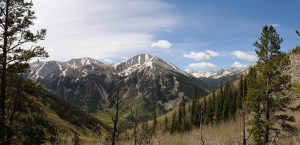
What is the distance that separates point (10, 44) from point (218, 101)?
135 m

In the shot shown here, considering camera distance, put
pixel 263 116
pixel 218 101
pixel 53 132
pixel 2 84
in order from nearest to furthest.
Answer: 1. pixel 2 84
2. pixel 263 116
3. pixel 218 101
4. pixel 53 132

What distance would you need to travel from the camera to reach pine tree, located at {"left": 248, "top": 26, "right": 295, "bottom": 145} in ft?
133

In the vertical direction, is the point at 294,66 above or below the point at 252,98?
above

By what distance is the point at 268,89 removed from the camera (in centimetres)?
4097

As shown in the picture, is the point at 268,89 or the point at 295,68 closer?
the point at 268,89

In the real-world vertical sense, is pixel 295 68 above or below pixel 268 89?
above

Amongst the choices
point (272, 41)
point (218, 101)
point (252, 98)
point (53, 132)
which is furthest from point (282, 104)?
point (53, 132)

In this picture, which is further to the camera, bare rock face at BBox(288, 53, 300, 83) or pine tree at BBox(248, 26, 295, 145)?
bare rock face at BBox(288, 53, 300, 83)

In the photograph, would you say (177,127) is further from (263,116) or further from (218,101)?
(263,116)

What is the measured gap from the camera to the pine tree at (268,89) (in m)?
40.5

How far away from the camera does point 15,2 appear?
25.2 meters

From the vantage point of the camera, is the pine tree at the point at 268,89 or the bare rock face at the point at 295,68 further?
the bare rock face at the point at 295,68

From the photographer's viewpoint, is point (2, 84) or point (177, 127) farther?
point (177, 127)

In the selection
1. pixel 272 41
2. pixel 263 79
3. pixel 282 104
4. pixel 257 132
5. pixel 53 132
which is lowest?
pixel 53 132
